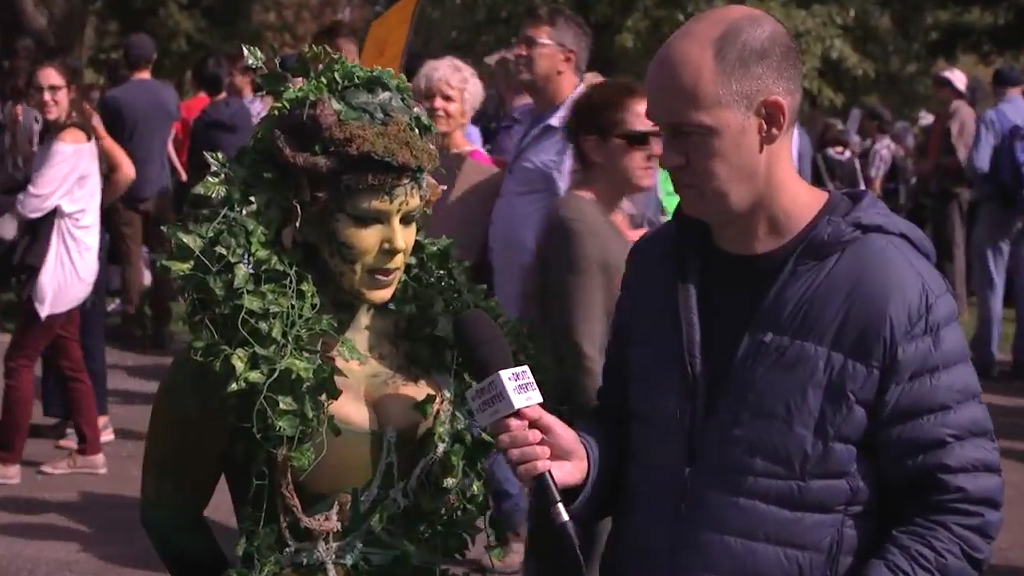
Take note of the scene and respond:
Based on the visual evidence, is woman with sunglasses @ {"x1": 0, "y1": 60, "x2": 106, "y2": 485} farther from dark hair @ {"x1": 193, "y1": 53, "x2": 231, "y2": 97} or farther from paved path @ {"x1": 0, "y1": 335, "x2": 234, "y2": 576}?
dark hair @ {"x1": 193, "y1": 53, "x2": 231, "y2": 97}

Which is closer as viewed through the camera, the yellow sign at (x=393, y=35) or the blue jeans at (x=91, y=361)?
the yellow sign at (x=393, y=35)

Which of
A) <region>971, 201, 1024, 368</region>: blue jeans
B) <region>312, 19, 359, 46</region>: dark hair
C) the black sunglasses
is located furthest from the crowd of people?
<region>971, 201, 1024, 368</region>: blue jeans

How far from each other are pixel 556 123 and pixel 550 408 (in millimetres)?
2709

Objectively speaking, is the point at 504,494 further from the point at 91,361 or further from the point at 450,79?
the point at 91,361

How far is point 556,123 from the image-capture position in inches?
226

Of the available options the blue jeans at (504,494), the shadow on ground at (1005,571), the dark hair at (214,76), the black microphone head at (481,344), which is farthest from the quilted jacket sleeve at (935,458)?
Answer: the dark hair at (214,76)

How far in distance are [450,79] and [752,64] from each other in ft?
13.1

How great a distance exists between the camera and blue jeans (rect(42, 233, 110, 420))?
8.20 metres

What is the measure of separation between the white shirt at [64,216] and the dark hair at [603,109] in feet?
11.0

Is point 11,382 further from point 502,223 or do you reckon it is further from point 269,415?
point 269,415

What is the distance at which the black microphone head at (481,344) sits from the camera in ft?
8.30

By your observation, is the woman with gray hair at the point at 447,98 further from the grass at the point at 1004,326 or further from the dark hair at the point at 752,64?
the grass at the point at 1004,326

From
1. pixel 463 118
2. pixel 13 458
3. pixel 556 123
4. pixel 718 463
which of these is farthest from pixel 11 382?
pixel 718 463

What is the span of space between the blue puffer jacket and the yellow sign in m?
3.23
